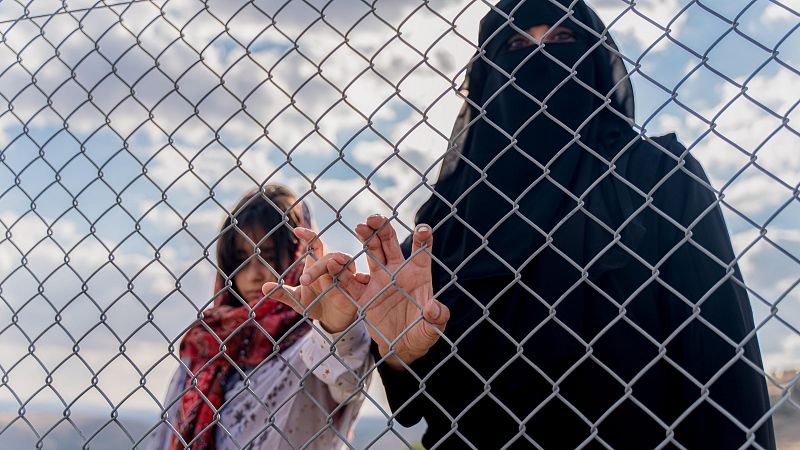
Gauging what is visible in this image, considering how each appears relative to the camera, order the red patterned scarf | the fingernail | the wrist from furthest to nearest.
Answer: the red patterned scarf, the wrist, the fingernail

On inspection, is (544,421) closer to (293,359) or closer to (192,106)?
(293,359)

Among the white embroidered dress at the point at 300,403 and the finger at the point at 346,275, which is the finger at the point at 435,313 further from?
the white embroidered dress at the point at 300,403

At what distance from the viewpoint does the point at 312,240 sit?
71.6 inches

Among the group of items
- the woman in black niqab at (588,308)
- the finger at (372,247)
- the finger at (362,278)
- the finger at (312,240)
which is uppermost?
the finger at (312,240)

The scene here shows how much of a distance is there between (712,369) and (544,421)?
17.6 inches

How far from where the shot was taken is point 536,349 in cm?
213

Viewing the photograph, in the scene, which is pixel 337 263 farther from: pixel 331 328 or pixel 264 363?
pixel 264 363

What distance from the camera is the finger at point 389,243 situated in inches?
71.5

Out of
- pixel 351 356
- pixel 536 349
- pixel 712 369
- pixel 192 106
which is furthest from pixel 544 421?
pixel 192 106

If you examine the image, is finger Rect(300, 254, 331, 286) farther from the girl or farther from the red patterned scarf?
the red patterned scarf

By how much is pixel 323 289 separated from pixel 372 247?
0.17m

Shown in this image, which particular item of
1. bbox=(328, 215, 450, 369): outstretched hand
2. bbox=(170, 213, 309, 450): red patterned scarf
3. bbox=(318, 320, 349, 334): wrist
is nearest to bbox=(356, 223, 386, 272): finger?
bbox=(328, 215, 450, 369): outstretched hand

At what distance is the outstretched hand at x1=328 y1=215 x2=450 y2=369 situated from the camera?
177cm

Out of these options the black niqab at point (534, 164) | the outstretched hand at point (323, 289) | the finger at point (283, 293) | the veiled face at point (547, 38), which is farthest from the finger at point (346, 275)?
the veiled face at point (547, 38)
